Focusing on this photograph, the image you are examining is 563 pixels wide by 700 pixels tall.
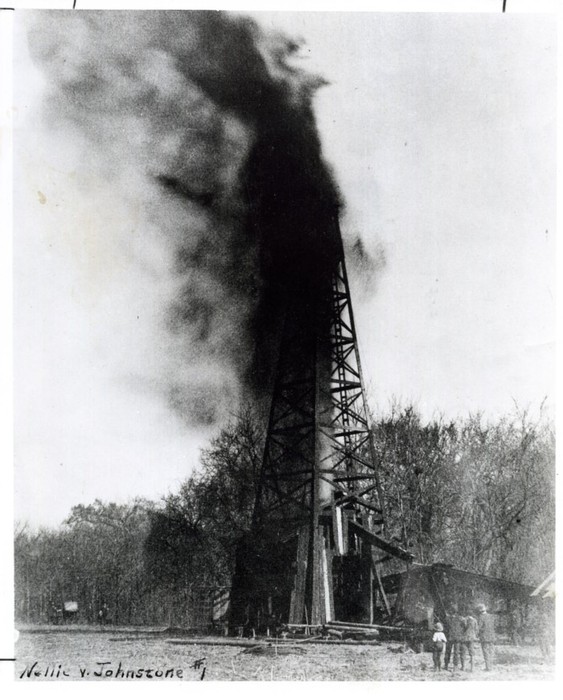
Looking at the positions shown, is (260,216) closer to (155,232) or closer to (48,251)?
(155,232)

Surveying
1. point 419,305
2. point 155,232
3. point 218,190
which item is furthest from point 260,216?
point 419,305

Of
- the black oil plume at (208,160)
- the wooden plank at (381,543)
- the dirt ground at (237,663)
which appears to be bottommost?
the dirt ground at (237,663)

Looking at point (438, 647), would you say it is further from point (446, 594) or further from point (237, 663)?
point (237, 663)

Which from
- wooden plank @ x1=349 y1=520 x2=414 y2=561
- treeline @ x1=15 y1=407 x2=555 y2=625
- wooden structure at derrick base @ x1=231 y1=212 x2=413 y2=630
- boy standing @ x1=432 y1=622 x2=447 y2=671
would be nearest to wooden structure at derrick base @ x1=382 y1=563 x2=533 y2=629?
wooden plank @ x1=349 y1=520 x2=414 y2=561

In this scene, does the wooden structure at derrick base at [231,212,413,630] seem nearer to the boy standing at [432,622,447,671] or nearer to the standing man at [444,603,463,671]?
the standing man at [444,603,463,671]

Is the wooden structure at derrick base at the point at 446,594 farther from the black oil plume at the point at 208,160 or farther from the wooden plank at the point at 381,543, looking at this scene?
the black oil plume at the point at 208,160

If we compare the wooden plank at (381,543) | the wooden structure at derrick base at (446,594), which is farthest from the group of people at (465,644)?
the wooden plank at (381,543)
